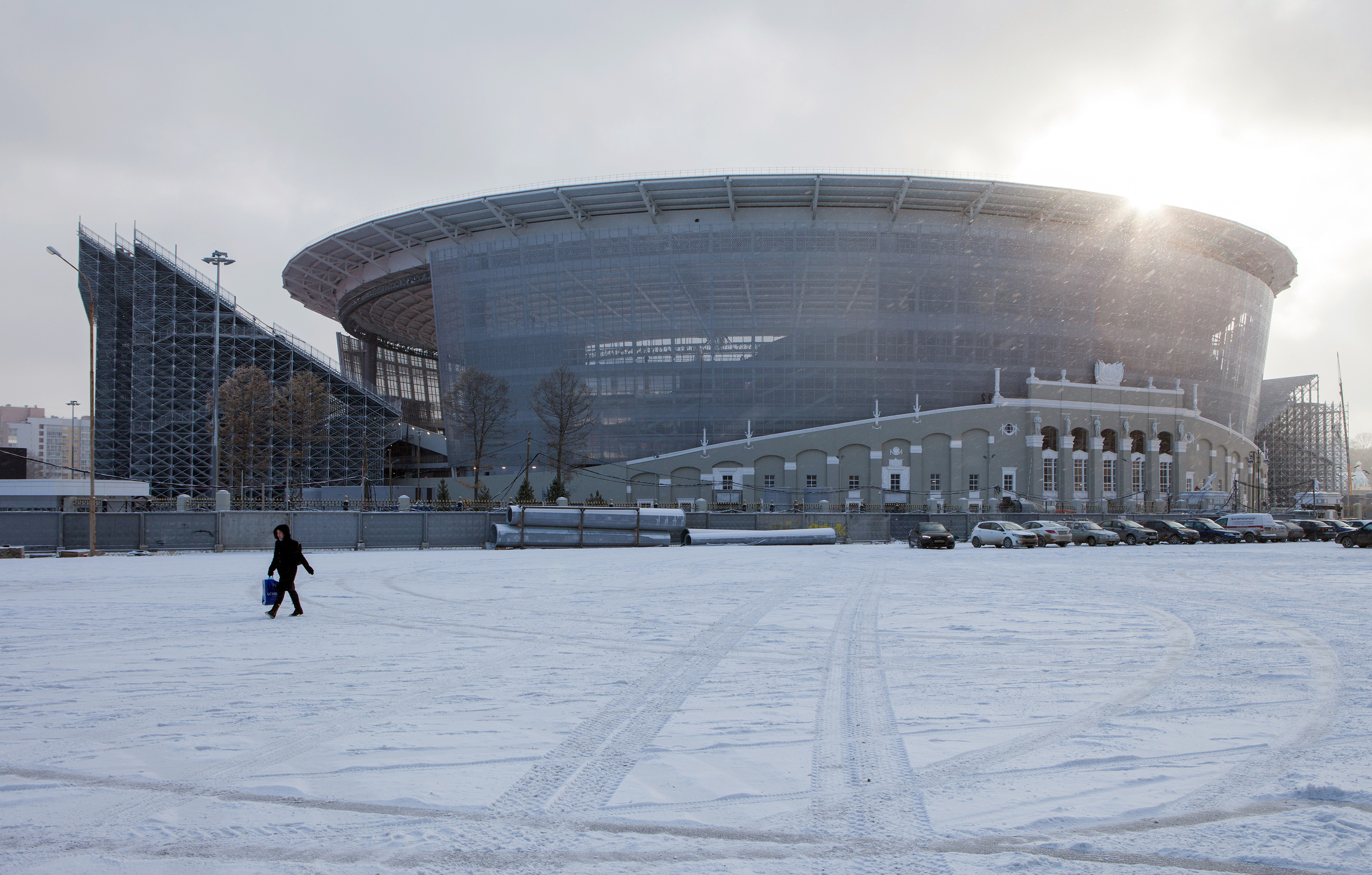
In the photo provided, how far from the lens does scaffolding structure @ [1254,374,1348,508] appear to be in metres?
98.4

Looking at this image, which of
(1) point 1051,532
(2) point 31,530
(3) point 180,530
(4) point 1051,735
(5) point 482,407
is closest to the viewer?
(4) point 1051,735

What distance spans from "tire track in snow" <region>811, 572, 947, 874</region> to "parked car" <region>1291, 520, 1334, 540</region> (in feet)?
149

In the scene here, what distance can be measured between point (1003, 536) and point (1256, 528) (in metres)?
15.0

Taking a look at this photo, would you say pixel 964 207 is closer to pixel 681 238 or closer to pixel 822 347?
pixel 822 347

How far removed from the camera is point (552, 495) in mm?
50906

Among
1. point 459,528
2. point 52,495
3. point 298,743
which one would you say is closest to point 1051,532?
point 459,528

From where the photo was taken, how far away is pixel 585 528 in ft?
113

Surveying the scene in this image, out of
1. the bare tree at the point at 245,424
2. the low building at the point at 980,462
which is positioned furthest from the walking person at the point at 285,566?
the bare tree at the point at 245,424

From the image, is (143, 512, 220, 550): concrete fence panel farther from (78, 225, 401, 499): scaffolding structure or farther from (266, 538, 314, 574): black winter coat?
(78, 225, 401, 499): scaffolding structure

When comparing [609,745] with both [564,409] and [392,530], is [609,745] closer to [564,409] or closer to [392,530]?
[392,530]

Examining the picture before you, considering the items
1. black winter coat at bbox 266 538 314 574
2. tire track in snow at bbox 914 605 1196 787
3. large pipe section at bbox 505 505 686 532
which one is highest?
black winter coat at bbox 266 538 314 574

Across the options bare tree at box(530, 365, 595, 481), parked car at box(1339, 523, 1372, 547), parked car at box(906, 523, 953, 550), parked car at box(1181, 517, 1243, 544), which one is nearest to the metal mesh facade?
bare tree at box(530, 365, 595, 481)

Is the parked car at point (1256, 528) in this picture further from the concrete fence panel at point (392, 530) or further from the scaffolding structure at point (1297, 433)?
the scaffolding structure at point (1297, 433)

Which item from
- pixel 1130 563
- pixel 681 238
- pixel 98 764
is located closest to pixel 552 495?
→ pixel 681 238
